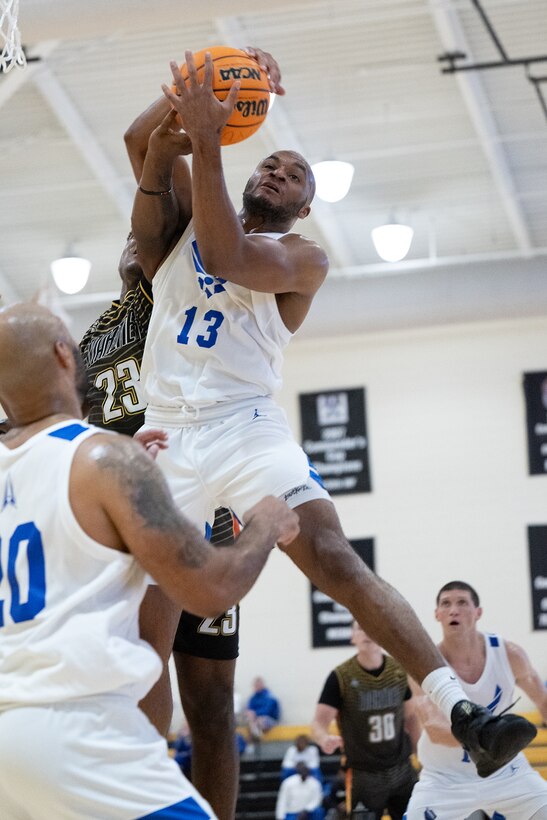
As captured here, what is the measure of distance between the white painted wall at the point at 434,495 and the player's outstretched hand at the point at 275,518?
1541 cm

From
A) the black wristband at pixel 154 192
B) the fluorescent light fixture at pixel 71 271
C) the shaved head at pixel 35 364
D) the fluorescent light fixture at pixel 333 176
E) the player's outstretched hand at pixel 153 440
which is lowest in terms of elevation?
the player's outstretched hand at pixel 153 440

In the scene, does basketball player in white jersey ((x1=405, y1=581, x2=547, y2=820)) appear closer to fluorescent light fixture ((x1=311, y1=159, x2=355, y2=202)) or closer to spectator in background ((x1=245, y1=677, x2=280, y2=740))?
fluorescent light fixture ((x1=311, y1=159, x2=355, y2=202))

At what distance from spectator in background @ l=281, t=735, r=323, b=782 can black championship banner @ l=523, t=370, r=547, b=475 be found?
5.38 metres

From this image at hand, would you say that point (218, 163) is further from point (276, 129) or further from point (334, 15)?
point (276, 129)

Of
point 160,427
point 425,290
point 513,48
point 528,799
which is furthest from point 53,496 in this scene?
point 425,290

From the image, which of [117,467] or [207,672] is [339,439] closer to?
[207,672]

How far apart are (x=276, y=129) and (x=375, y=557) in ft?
22.9

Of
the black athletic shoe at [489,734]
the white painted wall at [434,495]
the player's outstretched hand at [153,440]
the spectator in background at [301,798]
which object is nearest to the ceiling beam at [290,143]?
the white painted wall at [434,495]

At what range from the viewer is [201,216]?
Answer: 14.9 ft

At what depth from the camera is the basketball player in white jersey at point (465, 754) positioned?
23.1 feet

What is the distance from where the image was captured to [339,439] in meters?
19.7

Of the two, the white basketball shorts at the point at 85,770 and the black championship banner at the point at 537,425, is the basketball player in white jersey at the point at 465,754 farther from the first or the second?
the black championship banner at the point at 537,425

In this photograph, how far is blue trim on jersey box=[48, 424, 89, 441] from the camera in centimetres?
329

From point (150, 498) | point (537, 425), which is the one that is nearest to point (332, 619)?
point (537, 425)
